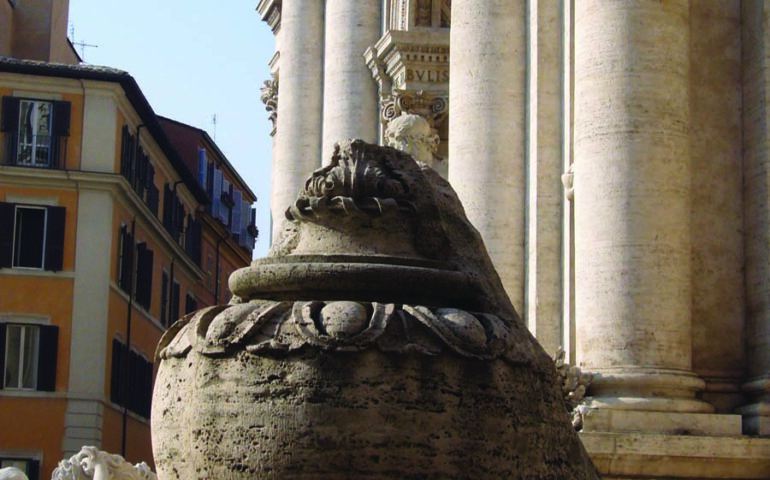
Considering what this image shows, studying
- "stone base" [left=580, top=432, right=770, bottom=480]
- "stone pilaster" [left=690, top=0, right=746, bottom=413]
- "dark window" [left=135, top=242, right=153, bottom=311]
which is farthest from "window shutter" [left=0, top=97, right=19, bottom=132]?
"stone base" [left=580, top=432, right=770, bottom=480]

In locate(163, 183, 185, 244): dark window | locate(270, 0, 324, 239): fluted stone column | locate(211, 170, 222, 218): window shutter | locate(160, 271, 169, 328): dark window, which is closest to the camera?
locate(270, 0, 324, 239): fluted stone column

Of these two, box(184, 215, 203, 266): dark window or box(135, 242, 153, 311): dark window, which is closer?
box(135, 242, 153, 311): dark window

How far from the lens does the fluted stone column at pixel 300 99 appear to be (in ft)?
94.1

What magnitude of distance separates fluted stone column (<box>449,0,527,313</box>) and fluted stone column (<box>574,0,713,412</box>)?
12.9ft

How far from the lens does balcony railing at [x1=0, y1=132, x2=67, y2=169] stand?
42438mm

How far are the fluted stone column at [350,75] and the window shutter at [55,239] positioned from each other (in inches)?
637

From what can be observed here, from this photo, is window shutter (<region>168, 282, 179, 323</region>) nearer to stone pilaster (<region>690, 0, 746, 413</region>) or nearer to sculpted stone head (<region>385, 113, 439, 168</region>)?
sculpted stone head (<region>385, 113, 439, 168</region>)

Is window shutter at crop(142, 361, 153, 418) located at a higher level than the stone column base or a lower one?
higher

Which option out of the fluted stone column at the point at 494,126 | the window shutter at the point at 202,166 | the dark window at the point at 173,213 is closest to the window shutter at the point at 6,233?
the dark window at the point at 173,213

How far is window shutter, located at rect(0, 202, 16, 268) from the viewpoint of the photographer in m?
41.0

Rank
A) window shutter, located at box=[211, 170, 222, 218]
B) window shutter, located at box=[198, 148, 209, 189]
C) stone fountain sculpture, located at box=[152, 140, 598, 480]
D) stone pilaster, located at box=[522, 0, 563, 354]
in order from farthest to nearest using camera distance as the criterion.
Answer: window shutter, located at box=[211, 170, 222, 218] → window shutter, located at box=[198, 148, 209, 189] → stone pilaster, located at box=[522, 0, 563, 354] → stone fountain sculpture, located at box=[152, 140, 598, 480]

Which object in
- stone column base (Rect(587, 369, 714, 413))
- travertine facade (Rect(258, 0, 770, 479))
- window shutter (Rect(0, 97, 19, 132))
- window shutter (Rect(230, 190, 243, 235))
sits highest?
window shutter (Rect(230, 190, 243, 235))

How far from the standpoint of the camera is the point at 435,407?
21.6ft

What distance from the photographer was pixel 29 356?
134 feet
